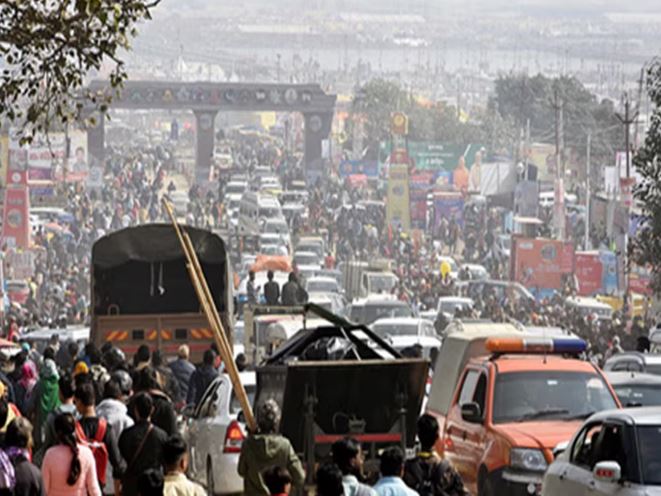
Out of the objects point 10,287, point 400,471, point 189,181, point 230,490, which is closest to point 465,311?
point 10,287

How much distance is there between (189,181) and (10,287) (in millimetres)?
98554

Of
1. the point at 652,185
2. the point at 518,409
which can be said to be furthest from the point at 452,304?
the point at 518,409

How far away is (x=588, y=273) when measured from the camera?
63375mm

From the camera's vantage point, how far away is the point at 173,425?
15.8 metres

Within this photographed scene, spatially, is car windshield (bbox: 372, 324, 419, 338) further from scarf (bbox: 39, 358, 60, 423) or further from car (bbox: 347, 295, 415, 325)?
scarf (bbox: 39, 358, 60, 423)

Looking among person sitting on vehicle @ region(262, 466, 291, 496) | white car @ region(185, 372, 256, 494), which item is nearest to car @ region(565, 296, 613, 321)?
white car @ region(185, 372, 256, 494)

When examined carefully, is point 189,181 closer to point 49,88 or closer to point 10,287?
point 10,287

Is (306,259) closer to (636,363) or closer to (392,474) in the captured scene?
(636,363)

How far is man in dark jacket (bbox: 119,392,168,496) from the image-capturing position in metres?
14.0

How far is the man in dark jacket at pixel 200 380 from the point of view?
22203mm

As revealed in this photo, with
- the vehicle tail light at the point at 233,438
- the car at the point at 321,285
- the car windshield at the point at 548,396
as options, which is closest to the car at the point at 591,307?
the car at the point at 321,285

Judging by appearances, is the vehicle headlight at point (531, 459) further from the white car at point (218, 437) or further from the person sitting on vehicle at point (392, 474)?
the person sitting on vehicle at point (392, 474)

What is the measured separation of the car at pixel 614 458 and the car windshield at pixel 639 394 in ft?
18.5

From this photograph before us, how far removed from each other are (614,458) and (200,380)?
8903 mm
